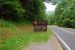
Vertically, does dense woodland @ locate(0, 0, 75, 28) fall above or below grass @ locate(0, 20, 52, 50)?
above

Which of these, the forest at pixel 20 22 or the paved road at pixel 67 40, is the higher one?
the forest at pixel 20 22

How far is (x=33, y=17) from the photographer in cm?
5172

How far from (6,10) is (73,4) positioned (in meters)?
54.9

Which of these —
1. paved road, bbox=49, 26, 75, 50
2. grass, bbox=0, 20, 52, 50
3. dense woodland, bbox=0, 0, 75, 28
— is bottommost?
paved road, bbox=49, 26, 75, 50

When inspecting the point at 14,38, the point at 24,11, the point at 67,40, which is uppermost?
the point at 24,11

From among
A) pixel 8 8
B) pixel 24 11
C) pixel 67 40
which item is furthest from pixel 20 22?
pixel 67 40

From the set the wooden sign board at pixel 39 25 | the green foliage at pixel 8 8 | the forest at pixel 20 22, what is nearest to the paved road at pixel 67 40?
the forest at pixel 20 22

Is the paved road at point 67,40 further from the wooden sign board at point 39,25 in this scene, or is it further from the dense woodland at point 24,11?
the dense woodland at point 24,11

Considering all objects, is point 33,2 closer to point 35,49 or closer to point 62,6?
point 35,49

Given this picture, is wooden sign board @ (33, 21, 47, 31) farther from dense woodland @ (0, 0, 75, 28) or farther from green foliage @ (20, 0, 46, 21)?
green foliage @ (20, 0, 46, 21)

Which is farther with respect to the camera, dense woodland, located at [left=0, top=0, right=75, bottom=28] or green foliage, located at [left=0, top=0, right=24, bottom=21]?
dense woodland, located at [left=0, top=0, right=75, bottom=28]

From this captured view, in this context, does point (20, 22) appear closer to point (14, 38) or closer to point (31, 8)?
point (31, 8)

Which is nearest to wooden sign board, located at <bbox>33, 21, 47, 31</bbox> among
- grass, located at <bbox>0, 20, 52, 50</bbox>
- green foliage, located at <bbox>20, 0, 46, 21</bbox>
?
grass, located at <bbox>0, 20, 52, 50</bbox>

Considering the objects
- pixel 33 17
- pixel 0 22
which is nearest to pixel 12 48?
pixel 0 22
